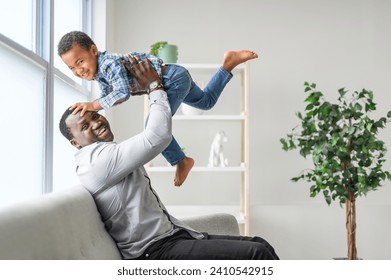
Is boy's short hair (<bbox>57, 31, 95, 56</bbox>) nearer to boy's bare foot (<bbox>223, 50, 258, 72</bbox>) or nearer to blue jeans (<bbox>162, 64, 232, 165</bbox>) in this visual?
blue jeans (<bbox>162, 64, 232, 165</bbox>)

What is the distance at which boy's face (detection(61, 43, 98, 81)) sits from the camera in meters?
1.97

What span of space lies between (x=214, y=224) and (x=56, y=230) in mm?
Answer: 1173

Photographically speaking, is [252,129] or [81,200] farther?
[252,129]

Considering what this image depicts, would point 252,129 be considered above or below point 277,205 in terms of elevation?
above

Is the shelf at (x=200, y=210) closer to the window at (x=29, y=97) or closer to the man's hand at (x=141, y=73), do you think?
the window at (x=29, y=97)

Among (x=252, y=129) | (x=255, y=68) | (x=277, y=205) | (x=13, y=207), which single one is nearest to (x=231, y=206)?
(x=277, y=205)

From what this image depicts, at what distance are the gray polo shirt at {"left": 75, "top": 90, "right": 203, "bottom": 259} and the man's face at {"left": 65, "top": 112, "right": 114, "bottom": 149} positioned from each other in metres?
0.05

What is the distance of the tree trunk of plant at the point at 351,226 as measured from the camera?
151 inches

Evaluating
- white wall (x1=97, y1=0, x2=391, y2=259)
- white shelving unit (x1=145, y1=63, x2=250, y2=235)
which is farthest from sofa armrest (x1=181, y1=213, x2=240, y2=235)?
white wall (x1=97, y1=0, x2=391, y2=259)

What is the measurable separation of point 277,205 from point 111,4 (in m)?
1.95

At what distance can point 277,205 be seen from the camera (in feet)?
14.1

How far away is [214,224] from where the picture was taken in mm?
2566

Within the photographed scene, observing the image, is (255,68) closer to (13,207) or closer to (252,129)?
(252,129)

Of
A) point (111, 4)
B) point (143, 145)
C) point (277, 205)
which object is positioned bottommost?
point (277, 205)
